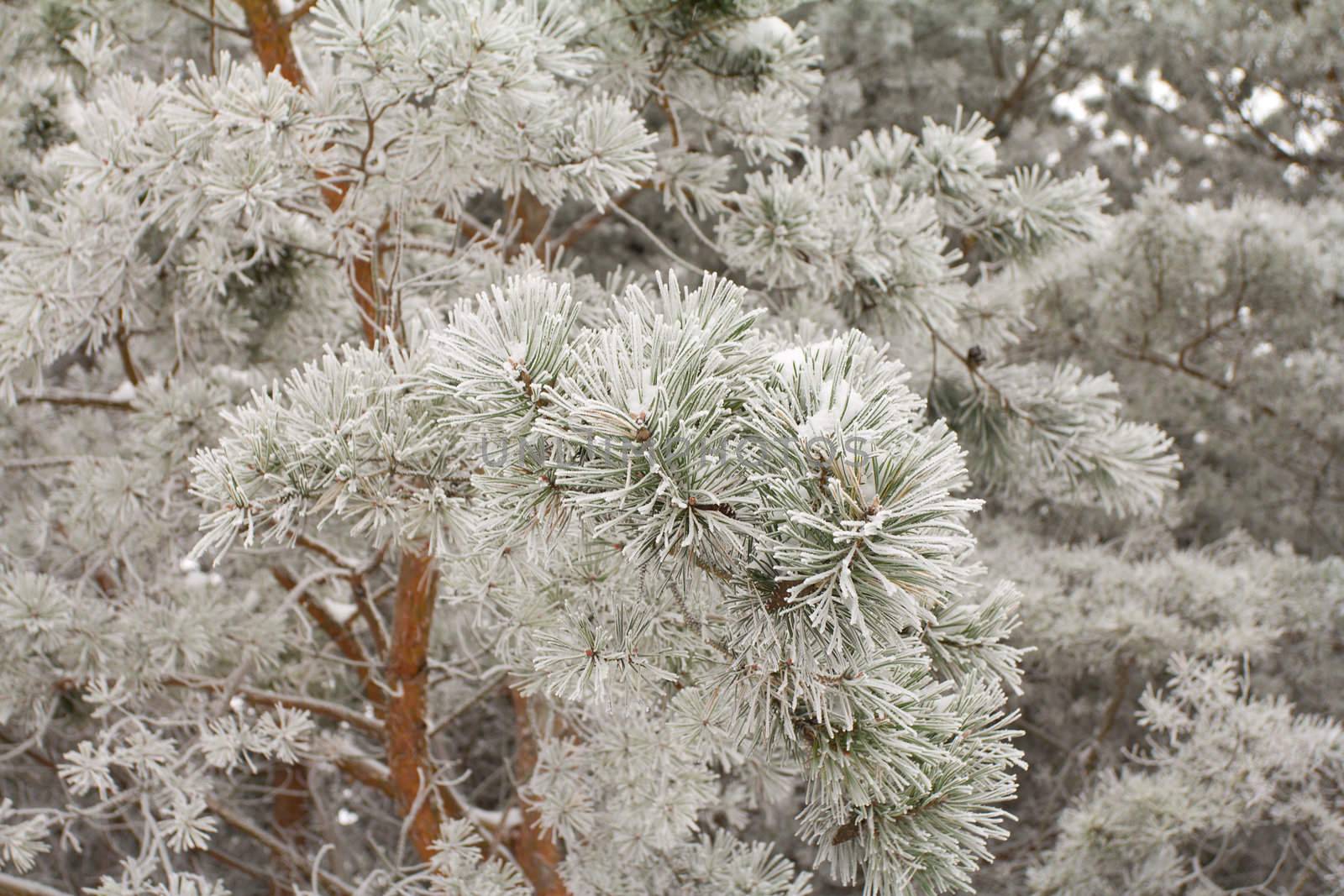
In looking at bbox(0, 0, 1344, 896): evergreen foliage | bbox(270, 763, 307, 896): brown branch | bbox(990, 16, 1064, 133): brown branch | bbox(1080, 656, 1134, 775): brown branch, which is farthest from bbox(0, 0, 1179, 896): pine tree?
bbox(990, 16, 1064, 133): brown branch

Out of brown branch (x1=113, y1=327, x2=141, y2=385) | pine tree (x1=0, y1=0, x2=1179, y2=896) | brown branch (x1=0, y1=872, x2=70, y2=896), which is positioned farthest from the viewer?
brown branch (x1=113, y1=327, x2=141, y2=385)

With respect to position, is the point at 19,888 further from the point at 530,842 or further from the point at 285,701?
the point at 530,842

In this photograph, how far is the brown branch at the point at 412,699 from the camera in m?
1.76

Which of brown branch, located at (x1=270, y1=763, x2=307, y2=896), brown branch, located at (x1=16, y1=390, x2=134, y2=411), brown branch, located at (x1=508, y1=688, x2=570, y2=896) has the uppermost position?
brown branch, located at (x1=16, y1=390, x2=134, y2=411)

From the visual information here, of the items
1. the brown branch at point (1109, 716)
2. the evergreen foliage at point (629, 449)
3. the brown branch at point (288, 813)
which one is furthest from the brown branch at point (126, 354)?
the brown branch at point (1109, 716)

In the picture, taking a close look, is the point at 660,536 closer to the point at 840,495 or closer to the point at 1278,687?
the point at 840,495

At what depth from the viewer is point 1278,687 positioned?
3.63m

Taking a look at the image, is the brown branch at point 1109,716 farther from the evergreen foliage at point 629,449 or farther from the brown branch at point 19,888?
the brown branch at point 19,888

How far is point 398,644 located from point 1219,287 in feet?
8.62

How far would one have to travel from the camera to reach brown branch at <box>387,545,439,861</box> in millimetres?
1758

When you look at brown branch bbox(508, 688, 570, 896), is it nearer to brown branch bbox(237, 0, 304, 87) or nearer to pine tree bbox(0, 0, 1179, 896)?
pine tree bbox(0, 0, 1179, 896)

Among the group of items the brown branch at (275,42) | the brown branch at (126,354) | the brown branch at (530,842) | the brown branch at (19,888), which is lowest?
the brown branch at (530,842)

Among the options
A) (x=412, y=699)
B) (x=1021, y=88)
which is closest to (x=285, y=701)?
(x=412, y=699)

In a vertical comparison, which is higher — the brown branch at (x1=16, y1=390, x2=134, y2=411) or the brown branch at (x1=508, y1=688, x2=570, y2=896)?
the brown branch at (x1=16, y1=390, x2=134, y2=411)
